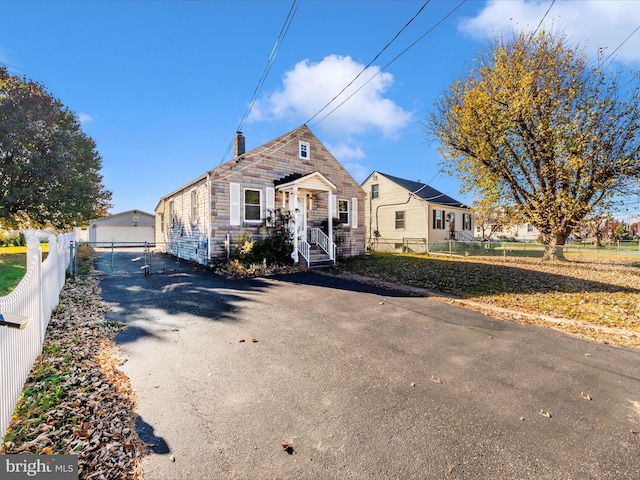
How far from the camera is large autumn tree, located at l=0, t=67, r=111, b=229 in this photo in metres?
14.6

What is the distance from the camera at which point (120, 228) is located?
92.4 feet

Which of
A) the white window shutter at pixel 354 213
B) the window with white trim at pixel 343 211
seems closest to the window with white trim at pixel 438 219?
the white window shutter at pixel 354 213

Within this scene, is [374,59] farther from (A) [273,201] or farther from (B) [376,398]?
(B) [376,398]

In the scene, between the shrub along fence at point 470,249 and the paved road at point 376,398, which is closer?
the paved road at point 376,398

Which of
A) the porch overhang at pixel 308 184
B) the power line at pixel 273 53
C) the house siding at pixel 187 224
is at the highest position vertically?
the power line at pixel 273 53

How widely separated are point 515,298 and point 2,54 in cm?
2395

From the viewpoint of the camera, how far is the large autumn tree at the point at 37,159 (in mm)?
14602

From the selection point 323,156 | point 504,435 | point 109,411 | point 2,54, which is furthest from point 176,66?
point 504,435

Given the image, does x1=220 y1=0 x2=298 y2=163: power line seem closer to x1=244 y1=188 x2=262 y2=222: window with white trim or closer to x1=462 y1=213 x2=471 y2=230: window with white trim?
x1=244 y1=188 x2=262 y2=222: window with white trim

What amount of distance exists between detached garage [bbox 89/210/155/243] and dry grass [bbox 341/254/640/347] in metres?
24.2

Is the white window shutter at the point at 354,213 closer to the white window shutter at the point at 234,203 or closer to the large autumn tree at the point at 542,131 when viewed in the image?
the large autumn tree at the point at 542,131

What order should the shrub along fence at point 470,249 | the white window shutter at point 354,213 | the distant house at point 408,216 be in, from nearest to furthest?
the white window shutter at point 354,213
the shrub along fence at point 470,249
the distant house at point 408,216

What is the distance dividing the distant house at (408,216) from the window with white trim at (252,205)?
35.8 feet

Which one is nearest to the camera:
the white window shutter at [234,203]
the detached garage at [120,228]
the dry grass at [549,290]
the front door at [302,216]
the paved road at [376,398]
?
the paved road at [376,398]
